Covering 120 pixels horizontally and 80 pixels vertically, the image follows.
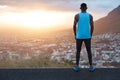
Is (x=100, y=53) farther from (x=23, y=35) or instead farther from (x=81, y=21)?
(x=81, y=21)

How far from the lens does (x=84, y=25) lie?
47.2 feet

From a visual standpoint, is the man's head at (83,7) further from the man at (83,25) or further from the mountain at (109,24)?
the mountain at (109,24)

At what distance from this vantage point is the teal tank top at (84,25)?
14352 millimetres

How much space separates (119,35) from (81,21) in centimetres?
3898

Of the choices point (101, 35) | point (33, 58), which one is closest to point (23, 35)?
point (101, 35)

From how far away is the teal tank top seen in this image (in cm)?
1435
